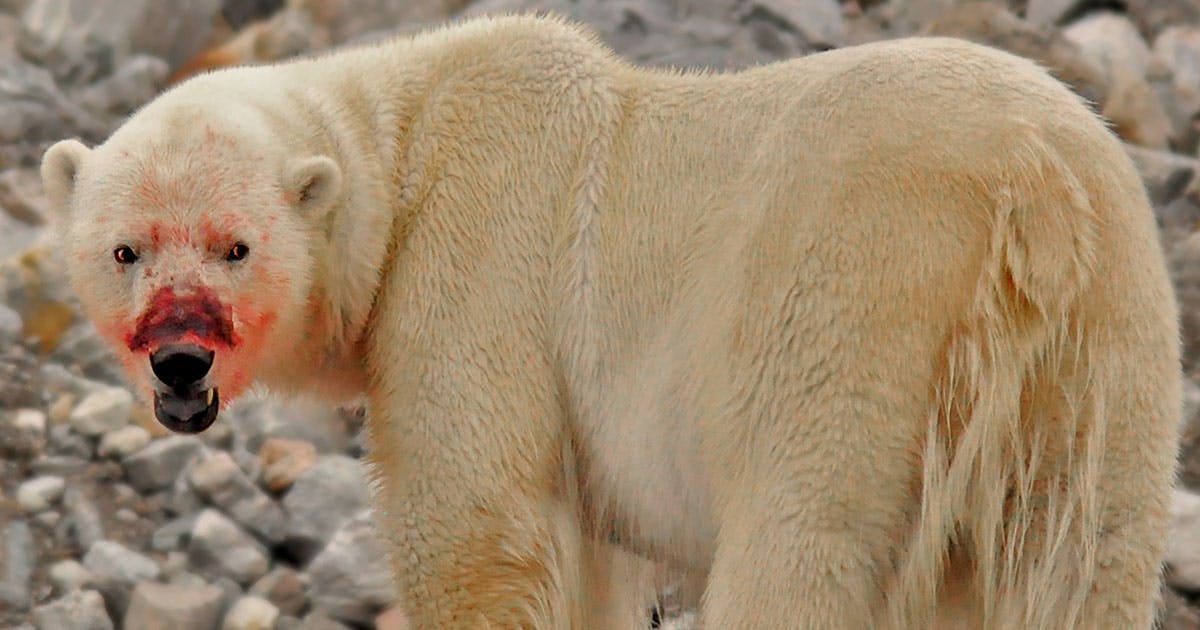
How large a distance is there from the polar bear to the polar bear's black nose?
0.03 ft

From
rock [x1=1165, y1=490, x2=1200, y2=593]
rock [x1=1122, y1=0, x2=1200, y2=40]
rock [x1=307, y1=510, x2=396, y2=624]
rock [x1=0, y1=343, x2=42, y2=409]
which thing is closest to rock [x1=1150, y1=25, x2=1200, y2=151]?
rock [x1=1122, y1=0, x2=1200, y2=40]

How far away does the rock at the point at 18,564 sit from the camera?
5.34m

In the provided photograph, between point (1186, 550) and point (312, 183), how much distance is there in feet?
10.3

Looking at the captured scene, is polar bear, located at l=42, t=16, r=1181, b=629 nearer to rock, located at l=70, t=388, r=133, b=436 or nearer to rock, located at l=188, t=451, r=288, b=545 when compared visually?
rock, located at l=188, t=451, r=288, b=545

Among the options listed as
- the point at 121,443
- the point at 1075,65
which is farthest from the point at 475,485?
the point at 1075,65

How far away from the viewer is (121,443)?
241 inches

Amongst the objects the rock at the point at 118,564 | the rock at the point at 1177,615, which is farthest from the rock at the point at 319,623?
the rock at the point at 1177,615

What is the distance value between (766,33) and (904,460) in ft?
16.8

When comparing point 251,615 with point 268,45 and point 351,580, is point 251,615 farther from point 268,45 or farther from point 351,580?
point 268,45

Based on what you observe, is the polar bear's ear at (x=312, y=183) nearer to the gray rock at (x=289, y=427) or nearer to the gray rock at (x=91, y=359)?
the gray rock at (x=289, y=427)

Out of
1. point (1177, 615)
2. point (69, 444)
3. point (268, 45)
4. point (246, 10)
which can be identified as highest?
point (246, 10)

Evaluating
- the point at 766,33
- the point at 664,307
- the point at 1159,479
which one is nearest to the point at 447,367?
the point at 664,307

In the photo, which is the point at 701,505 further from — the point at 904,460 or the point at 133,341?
the point at 133,341

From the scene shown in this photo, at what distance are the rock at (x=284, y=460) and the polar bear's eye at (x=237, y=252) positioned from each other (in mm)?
2545
